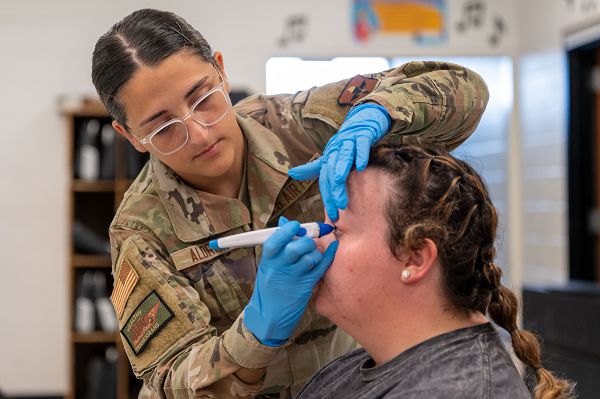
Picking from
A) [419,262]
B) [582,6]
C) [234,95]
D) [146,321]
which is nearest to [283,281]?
[419,262]

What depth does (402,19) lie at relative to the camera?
568 cm

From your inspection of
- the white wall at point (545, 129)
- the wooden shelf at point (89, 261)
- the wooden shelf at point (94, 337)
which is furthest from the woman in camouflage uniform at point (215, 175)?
the white wall at point (545, 129)

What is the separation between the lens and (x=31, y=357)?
17.5 ft

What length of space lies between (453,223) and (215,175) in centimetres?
53

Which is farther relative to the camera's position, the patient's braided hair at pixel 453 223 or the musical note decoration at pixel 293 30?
the musical note decoration at pixel 293 30

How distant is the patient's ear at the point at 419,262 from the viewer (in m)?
1.23

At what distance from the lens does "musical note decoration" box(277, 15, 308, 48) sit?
5555mm

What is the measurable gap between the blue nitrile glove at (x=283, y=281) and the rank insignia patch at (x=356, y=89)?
0.43 m

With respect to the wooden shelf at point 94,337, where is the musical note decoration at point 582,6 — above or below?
above

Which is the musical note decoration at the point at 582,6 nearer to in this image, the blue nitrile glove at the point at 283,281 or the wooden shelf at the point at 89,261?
the wooden shelf at the point at 89,261

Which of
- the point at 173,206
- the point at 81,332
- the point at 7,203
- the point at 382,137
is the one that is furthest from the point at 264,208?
the point at 7,203

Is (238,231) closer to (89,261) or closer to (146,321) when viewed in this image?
(146,321)

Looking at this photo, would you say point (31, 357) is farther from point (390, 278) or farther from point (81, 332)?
point (390, 278)

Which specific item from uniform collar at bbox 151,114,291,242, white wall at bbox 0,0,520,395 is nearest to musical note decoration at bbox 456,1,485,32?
white wall at bbox 0,0,520,395
